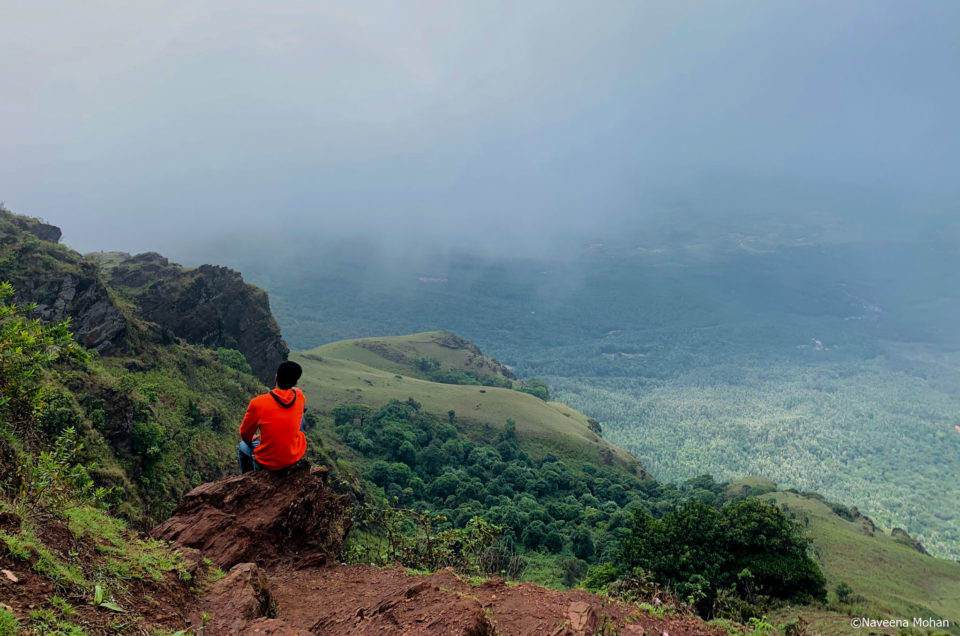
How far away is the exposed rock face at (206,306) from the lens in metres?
47.2

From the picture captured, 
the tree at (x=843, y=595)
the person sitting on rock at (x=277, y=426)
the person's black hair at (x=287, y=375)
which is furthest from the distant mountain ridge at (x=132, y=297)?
the tree at (x=843, y=595)

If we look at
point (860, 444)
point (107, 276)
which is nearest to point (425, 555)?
point (107, 276)

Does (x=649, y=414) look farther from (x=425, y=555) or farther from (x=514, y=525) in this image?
(x=425, y=555)

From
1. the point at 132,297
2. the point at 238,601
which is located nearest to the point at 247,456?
the point at 238,601

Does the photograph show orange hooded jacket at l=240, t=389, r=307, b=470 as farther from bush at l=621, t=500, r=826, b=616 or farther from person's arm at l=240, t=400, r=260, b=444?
bush at l=621, t=500, r=826, b=616

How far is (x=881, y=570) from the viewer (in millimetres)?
41375

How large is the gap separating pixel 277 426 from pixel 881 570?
167 ft

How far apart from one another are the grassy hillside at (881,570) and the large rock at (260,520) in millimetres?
23905

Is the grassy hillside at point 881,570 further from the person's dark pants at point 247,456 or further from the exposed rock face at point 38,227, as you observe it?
the exposed rock face at point 38,227

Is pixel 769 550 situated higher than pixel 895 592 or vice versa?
pixel 769 550

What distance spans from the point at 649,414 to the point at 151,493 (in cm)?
15645

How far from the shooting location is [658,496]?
222ft

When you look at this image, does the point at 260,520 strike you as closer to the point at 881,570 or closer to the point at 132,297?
the point at 132,297

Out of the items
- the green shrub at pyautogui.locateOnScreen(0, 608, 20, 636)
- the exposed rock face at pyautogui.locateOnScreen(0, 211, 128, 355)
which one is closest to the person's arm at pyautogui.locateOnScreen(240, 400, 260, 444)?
the green shrub at pyautogui.locateOnScreen(0, 608, 20, 636)
